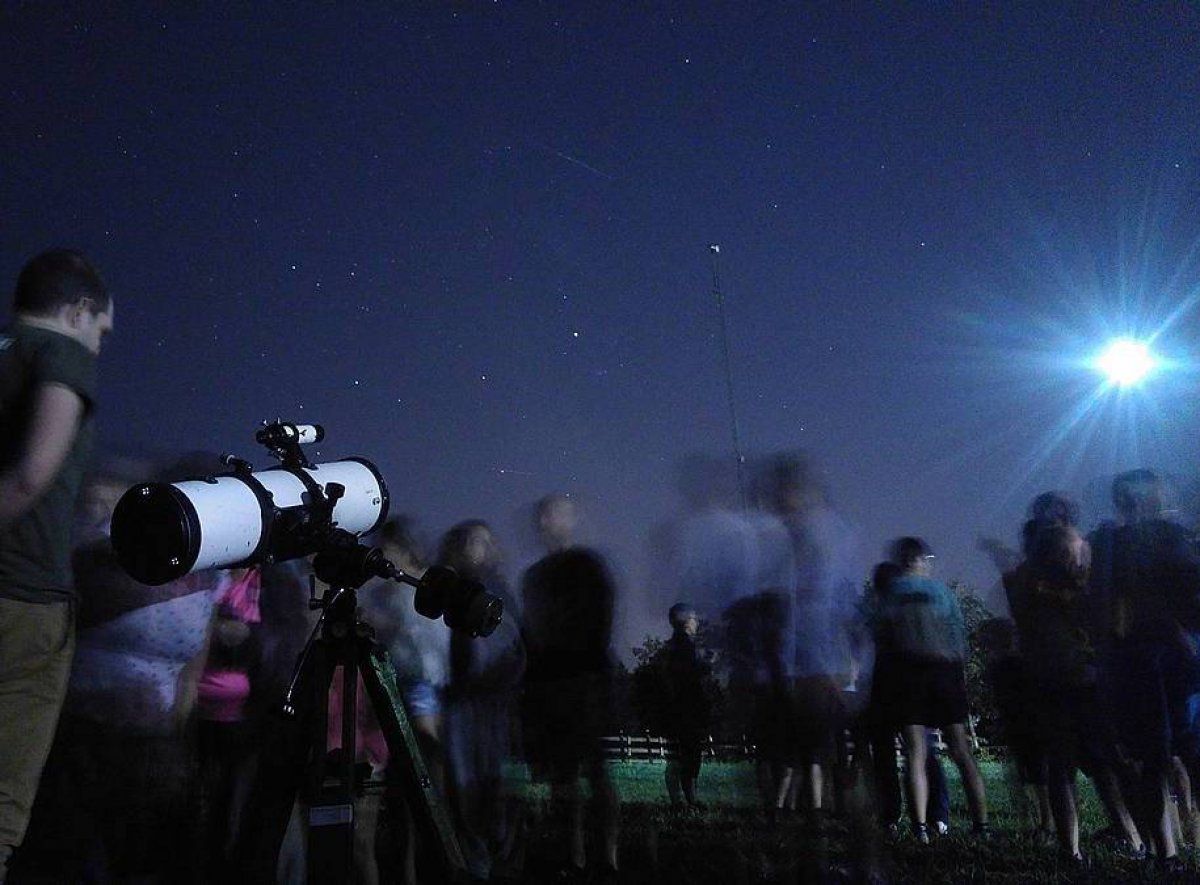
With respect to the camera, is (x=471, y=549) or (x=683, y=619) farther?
(x=683, y=619)

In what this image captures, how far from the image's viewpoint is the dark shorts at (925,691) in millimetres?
5305

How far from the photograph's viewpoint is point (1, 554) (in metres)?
2.31

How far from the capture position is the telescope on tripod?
2213mm

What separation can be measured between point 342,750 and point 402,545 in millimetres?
3024

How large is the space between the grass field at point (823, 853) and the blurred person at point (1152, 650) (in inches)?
17.6

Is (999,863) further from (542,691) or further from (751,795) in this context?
(751,795)

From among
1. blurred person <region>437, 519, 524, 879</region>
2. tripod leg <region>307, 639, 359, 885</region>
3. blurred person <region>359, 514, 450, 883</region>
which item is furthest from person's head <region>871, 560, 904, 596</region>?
tripod leg <region>307, 639, 359, 885</region>

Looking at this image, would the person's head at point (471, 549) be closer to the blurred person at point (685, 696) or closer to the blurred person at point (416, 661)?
the blurred person at point (416, 661)

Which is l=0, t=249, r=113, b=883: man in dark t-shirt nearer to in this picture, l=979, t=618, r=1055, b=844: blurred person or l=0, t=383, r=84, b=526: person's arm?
l=0, t=383, r=84, b=526: person's arm

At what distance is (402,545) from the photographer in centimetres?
527

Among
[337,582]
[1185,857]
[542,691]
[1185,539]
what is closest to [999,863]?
[1185,857]

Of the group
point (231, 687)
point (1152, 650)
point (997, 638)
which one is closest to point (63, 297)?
point (231, 687)

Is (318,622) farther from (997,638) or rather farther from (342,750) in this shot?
(997,638)

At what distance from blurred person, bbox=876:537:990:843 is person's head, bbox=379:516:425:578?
2883 mm
